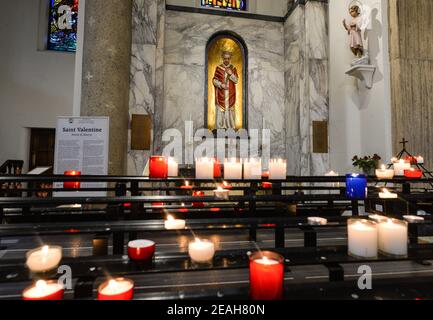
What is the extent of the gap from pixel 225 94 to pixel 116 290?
6.35 m

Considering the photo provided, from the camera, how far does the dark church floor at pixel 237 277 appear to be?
0.89 metres

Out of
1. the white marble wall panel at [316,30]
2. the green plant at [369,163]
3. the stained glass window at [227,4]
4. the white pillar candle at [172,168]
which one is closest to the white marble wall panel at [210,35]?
the stained glass window at [227,4]

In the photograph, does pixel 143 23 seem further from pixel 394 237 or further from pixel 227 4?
pixel 394 237

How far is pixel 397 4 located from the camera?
4.68 metres

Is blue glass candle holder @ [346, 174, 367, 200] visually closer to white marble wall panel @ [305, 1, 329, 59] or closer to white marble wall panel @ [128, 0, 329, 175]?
white marble wall panel @ [128, 0, 329, 175]

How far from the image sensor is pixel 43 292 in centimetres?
74

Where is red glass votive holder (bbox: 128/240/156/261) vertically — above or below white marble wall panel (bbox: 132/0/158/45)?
below

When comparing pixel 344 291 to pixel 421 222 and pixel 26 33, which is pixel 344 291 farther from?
pixel 26 33

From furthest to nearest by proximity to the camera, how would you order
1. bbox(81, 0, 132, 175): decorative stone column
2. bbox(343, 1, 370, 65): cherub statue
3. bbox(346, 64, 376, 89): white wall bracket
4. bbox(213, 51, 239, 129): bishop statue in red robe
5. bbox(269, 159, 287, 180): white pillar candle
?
bbox(213, 51, 239, 129): bishop statue in red robe, bbox(343, 1, 370, 65): cherub statue, bbox(346, 64, 376, 89): white wall bracket, bbox(81, 0, 132, 175): decorative stone column, bbox(269, 159, 287, 180): white pillar candle

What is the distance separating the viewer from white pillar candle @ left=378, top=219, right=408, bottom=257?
1029 mm

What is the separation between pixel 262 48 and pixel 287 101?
60.8 inches

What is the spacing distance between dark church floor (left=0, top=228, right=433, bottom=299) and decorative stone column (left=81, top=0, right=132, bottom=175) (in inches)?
115

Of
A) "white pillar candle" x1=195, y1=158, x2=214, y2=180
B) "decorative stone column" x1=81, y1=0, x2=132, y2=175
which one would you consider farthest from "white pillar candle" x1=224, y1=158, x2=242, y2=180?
"decorative stone column" x1=81, y1=0, x2=132, y2=175

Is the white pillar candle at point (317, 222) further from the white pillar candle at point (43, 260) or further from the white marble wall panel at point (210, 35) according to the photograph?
the white marble wall panel at point (210, 35)
